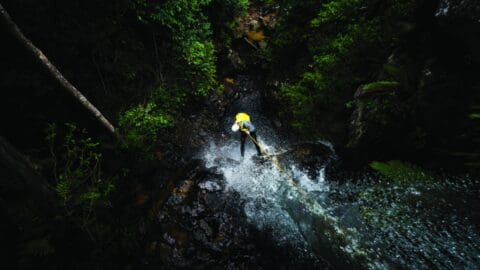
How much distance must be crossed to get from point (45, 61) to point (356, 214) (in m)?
7.15

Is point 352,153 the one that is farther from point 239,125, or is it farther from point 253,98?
point 253,98

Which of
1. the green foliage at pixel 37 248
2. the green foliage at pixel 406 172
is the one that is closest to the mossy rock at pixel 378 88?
the green foliage at pixel 406 172

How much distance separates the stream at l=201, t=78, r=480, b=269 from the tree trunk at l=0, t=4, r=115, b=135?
132 inches

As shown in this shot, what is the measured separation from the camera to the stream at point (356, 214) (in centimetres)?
351

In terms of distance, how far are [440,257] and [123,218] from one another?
245 inches

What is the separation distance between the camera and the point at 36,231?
137 inches

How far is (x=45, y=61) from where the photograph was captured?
4344 mm

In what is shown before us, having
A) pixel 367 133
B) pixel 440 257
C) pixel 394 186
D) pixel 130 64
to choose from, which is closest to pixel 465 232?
pixel 440 257

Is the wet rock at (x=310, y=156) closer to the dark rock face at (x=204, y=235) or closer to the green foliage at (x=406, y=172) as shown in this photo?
the dark rock face at (x=204, y=235)

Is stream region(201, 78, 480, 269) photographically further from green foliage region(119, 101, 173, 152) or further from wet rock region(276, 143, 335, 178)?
green foliage region(119, 101, 173, 152)

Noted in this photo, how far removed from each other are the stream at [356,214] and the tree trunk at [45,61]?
A: 3364 mm

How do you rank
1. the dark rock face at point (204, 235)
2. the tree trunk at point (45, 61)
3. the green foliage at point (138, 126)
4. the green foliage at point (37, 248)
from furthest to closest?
1. the green foliage at point (138, 126)
2. the dark rock face at point (204, 235)
3. the tree trunk at point (45, 61)
4. the green foliage at point (37, 248)

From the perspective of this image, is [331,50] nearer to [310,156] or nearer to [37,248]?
[310,156]

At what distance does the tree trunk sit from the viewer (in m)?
Answer: 3.87
